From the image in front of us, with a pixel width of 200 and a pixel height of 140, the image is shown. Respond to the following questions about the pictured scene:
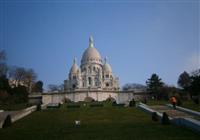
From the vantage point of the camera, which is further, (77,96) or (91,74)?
(91,74)

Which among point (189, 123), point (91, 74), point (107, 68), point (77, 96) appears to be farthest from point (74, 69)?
point (189, 123)

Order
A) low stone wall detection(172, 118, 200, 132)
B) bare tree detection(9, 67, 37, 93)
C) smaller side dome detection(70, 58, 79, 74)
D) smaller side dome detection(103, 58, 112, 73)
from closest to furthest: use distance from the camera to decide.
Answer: low stone wall detection(172, 118, 200, 132), bare tree detection(9, 67, 37, 93), smaller side dome detection(70, 58, 79, 74), smaller side dome detection(103, 58, 112, 73)

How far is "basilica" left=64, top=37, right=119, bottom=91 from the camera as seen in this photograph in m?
89.6

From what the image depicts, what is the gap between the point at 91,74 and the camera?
90.8 m

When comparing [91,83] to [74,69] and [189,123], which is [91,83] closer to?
[74,69]

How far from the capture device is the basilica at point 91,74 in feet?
294

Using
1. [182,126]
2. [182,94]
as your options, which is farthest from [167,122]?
[182,94]

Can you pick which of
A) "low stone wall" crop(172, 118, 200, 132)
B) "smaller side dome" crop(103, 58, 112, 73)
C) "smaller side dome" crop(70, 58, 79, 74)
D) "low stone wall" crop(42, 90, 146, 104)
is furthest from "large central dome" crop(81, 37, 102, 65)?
"low stone wall" crop(172, 118, 200, 132)

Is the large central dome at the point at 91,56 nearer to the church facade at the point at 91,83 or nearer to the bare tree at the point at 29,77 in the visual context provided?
the church facade at the point at 91,83

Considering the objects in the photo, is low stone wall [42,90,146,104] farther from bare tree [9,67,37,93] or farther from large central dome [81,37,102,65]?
large central dome [81,37,102,65]

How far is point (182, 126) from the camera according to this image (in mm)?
17438

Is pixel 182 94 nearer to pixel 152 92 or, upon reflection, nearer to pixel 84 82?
pixel 152 92

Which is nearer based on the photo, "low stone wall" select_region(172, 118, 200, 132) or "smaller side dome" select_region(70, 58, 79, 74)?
"low stone wall" select_region(172, 118, 200, 132)

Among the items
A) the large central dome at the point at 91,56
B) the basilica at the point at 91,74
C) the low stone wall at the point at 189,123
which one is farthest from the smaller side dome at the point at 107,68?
the low stone wall at the point at 189,123
